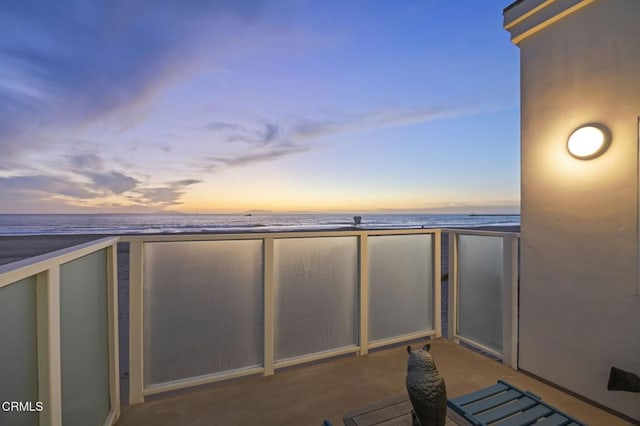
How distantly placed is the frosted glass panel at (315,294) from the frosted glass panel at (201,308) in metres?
0.21

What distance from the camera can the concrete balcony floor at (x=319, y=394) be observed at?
6.27 feet

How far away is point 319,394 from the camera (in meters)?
2.19

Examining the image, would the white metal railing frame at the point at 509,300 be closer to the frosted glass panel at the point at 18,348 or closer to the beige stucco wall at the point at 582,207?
the beige stucco wall at the point at 582,207

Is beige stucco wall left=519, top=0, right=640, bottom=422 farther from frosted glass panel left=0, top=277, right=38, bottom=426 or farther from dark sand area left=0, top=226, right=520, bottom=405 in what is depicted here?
frosted glass panel left=0, top=277, right=38, bottom=426

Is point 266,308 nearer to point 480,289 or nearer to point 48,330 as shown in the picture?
point 48,330

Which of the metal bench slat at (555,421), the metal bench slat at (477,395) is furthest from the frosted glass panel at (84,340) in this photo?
the metal bench slat at (555,421)

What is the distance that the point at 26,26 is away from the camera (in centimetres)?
643

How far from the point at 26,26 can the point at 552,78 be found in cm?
1017

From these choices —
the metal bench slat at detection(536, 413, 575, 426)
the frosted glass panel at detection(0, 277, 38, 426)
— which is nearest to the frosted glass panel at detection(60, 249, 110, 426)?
the frosted glass panel at detection(0, 277, 38, 426)

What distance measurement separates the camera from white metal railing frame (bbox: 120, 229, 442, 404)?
206cm

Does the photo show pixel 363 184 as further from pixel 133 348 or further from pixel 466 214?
pixel 466 214

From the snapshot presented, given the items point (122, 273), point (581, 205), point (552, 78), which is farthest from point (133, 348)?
point (122, 273)

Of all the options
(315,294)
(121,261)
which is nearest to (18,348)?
(315,294)

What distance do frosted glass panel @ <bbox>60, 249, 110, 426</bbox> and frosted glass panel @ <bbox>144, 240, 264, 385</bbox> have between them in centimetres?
34
